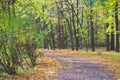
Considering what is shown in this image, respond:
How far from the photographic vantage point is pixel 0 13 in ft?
42.9

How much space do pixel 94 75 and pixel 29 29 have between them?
5120 millimetres

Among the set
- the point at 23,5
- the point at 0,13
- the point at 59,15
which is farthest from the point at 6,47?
the point at 59,15

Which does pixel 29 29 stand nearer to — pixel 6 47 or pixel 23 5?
pixel 6 47

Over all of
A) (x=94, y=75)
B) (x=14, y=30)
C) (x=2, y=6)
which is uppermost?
(x=2, y=6)

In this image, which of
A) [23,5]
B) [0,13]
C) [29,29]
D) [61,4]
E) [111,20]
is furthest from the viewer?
[61,4]

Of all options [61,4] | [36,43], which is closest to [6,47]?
[36,43]

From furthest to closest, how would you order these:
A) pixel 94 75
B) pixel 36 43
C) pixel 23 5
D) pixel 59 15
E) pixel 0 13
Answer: pixel 59 15 < pixel 23 5 < pixel 36 43 < pixel 94 75 < pixel 0 13

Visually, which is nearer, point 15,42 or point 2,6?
point 2,6

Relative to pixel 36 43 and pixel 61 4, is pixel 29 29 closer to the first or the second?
pixel 36 43

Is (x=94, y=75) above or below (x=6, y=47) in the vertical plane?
below

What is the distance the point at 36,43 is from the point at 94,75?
5.59 meters

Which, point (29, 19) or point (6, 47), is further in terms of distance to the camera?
point (29, 19)

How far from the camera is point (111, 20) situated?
1264 inches

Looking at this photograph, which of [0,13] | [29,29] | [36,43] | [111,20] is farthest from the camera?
[111,20]
